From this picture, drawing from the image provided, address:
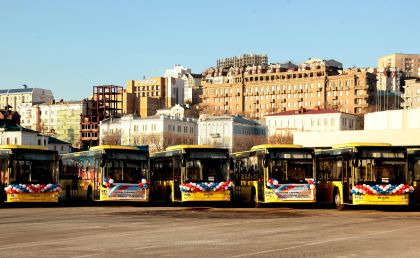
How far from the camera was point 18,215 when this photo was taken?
34406 mm

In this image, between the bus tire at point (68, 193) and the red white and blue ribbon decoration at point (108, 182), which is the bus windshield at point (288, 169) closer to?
the red white and blue ribbon decoration at point (108, 182)

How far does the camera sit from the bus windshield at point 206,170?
41656mm

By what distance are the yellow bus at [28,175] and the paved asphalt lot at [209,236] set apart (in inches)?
357

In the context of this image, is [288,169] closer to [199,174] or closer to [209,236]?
A: [199,174]

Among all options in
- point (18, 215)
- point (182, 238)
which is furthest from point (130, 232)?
point (18, 215)

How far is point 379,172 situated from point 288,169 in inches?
176

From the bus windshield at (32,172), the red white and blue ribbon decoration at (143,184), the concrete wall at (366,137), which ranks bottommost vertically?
the red white and blue ribbon decoration at (143,184)

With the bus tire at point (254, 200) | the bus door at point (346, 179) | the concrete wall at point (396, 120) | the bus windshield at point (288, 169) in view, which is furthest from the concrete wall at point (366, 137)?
the bus door at point (346, 179)

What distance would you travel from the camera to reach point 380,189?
3728cm

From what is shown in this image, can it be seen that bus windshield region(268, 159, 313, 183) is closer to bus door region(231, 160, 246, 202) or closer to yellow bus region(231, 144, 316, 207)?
yellow bus region(231, 144, 316, 207)

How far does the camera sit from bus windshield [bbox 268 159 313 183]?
1580 inches

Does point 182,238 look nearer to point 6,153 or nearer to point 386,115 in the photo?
point 6,153

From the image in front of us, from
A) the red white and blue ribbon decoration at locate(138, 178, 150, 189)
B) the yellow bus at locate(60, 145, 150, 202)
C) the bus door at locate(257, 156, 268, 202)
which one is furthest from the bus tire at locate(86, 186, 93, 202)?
the bus door at locate(257, 156, 268, 202)

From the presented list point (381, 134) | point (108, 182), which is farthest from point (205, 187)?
point (381, 134)
